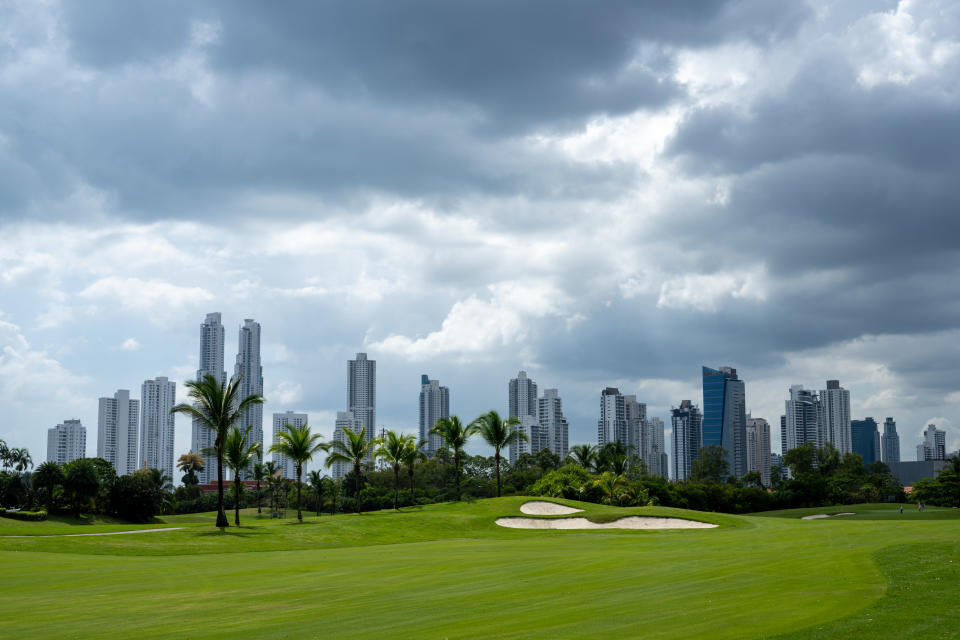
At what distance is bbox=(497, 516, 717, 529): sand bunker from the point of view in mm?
52562

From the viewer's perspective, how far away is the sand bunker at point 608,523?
52562 millimetres

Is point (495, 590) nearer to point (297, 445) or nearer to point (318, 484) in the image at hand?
point (297, 445)

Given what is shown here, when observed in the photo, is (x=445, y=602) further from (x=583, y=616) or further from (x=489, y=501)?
(x=489, y=501)

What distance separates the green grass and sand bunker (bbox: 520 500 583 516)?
72.3 feet

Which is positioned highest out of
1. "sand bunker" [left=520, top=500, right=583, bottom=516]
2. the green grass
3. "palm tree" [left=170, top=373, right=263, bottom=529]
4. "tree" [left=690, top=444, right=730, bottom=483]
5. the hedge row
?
"palm tree" [left=170, top=373, right=263, bottom=529]

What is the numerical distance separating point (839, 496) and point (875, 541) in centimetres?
8310

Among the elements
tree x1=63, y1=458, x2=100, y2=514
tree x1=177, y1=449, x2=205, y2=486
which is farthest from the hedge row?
tree x1=177, y1=449, x2=205, y2=486

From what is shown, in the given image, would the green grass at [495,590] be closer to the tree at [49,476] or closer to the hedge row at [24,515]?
the hedge row at [24,515]

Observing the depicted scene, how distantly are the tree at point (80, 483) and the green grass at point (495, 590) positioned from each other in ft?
150

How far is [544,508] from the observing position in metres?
58.9

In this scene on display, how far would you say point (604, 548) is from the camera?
3428 centimetres

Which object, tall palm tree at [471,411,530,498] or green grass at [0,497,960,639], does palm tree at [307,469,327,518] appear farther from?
green grass at [0,497,960,639]

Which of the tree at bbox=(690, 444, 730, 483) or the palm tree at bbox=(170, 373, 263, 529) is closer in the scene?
the palm tree at bbox=(170, 373, 263, 529)

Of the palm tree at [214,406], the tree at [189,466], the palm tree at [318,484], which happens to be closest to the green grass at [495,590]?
the palm tree at [214,406]
